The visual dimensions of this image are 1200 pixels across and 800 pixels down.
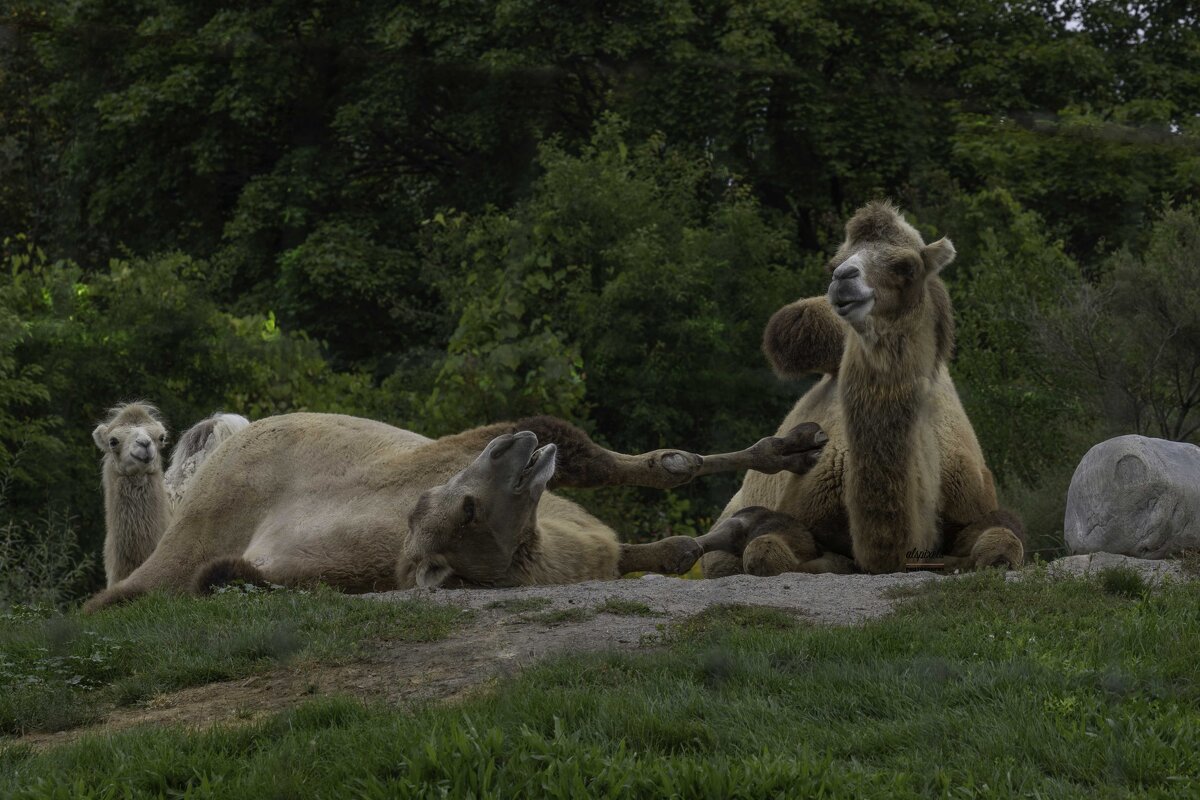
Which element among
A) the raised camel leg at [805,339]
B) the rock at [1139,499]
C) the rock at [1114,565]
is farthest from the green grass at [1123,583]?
the raised camel leg at [805,339]

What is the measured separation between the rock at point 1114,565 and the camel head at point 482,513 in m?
2.44

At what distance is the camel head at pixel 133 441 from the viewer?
34.4ft

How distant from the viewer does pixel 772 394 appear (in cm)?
1931

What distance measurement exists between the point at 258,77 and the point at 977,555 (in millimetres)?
18739

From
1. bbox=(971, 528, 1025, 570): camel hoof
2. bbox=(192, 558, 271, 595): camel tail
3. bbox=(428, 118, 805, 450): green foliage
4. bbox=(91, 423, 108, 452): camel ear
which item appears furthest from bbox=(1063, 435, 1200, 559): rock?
bbox=(428, 118, 805, 450): green foliage

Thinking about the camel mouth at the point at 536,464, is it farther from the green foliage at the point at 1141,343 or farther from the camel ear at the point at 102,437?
the green foliage at the point at 1141,343

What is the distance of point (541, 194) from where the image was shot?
830 inches

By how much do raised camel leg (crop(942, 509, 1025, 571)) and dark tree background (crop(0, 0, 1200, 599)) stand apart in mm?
7350

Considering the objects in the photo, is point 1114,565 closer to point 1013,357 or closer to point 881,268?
point 881,268

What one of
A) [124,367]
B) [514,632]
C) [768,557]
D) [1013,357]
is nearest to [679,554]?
[768,557]

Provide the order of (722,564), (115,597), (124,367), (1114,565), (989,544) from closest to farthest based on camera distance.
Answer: (1114,565)
(989,544)
(115,597)
(722,564)
(124,367)

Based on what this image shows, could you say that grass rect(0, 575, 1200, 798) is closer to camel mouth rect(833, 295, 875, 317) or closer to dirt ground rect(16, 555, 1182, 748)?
dirt ground rect(16, 555, 1182, 748)

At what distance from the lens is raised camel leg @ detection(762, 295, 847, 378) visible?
8.81 m

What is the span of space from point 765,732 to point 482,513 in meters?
2.91
